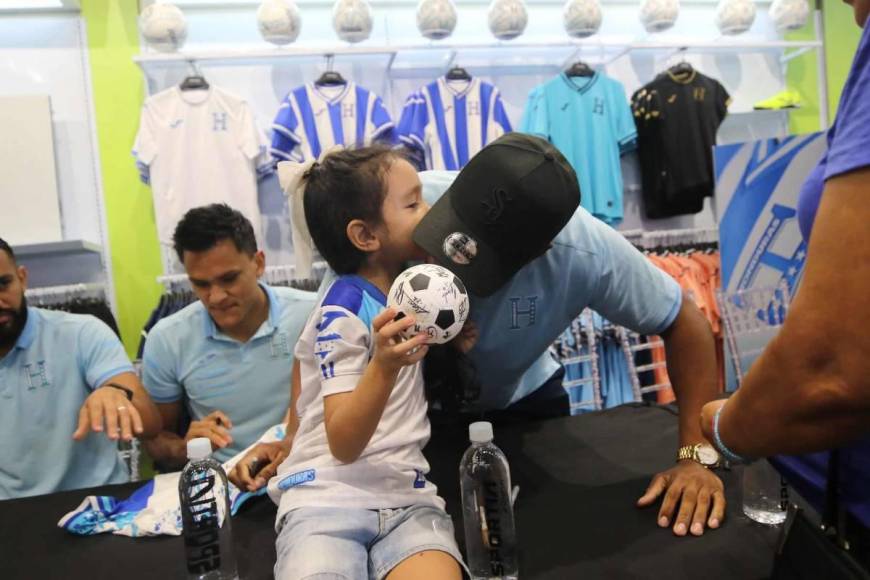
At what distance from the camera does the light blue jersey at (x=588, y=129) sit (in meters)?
3.86

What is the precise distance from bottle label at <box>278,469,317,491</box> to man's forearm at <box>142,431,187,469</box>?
994 millimetres

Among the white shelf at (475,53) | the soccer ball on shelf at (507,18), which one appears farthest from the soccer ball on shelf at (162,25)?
the soccer ball on shelf at (507,18)

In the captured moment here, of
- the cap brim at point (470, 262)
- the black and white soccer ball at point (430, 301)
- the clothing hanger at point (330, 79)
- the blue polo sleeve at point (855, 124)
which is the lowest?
the black and white soccer ball at point (430, 301)

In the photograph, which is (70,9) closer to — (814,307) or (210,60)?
(210,60)

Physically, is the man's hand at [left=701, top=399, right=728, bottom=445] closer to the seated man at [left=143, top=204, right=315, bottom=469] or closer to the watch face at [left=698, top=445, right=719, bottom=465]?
the watch face at [left=698, top=445, right=719, bottom=465]

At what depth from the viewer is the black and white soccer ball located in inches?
38.5

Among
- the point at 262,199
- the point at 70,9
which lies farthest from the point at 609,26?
the point at 70,9

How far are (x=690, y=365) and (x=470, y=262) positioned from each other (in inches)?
26.1

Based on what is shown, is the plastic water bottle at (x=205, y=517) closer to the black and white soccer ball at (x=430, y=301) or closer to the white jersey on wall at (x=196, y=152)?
the black and white soccer ball at (x=430, y=301)

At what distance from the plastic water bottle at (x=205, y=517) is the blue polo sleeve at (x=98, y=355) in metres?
1.00

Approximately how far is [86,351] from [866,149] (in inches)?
84.7

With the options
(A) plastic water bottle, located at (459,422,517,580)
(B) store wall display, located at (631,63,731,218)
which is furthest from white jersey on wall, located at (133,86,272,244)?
(A) plastic water bottle, located at (459,422,517,580)

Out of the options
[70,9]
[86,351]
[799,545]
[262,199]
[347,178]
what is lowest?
[799,545]

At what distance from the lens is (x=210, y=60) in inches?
145
